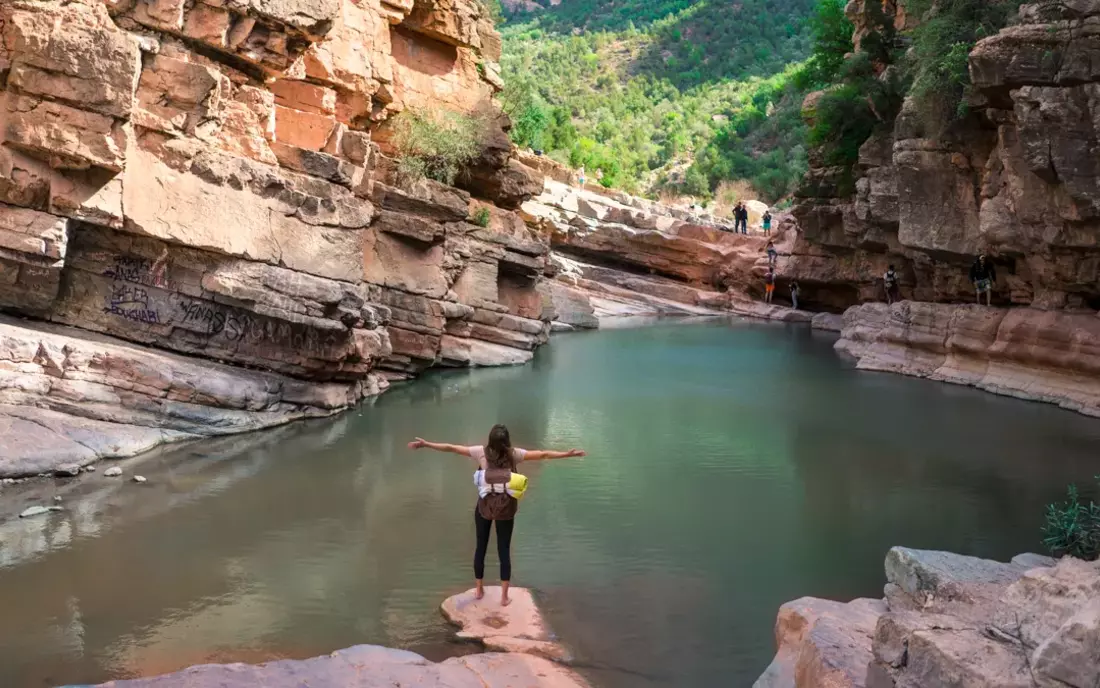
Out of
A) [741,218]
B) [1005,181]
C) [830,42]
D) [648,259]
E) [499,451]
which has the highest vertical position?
[830,42]

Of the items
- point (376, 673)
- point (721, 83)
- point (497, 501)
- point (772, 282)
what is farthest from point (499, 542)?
point (721, 83)

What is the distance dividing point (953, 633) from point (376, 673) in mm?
3544

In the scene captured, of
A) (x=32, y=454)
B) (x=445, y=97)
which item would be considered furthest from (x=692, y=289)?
(x=32, y=454)

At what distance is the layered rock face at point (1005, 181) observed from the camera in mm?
16859

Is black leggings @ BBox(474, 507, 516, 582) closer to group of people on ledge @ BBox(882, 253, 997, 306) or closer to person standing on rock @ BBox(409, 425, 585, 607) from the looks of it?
person standing on rock @ BBox(409, 425, 585, 607)

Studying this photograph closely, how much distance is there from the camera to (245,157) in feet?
51.8

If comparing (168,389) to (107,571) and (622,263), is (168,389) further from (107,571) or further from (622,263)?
(622,263)

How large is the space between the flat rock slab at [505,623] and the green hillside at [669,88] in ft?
124

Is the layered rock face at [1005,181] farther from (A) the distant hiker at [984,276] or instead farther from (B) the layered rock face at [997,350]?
(B) the layered rock face at [997,350]

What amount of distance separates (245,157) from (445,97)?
33.3 ft

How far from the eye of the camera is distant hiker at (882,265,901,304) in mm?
28734

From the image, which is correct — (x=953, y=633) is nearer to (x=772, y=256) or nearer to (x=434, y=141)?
(x=434, y=141)

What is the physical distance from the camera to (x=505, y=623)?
7699mm

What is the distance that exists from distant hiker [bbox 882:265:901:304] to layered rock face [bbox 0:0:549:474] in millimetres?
16099
